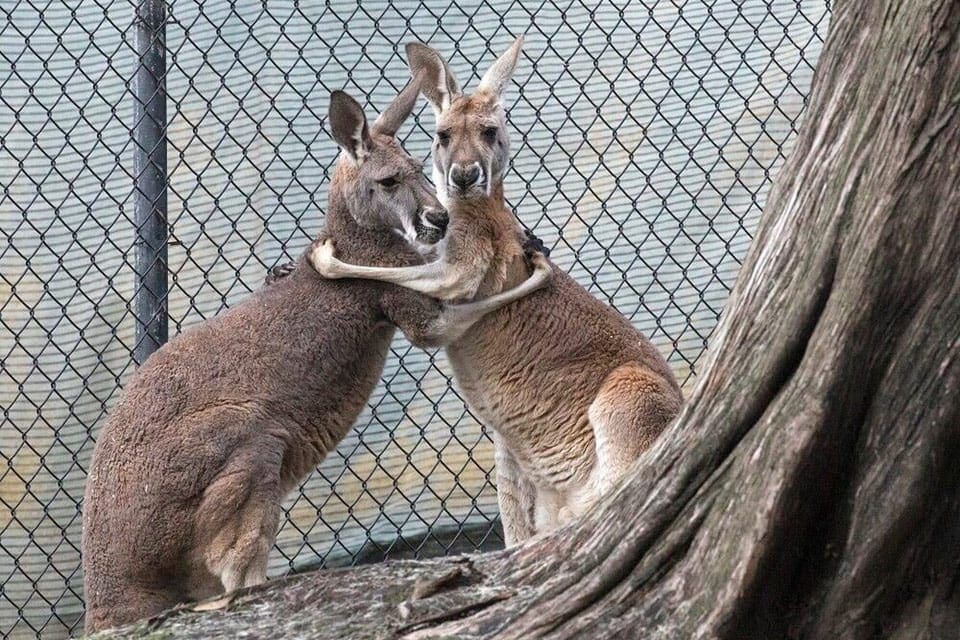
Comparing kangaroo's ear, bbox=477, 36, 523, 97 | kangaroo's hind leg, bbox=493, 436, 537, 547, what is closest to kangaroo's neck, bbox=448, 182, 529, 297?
kangaroo's ear, bbox=477, 36, 523, 97

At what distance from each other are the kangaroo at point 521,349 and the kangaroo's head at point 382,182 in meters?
0.13

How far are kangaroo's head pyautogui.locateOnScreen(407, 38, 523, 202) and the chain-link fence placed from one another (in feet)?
3.39

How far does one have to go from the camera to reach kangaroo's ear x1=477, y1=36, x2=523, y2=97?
22.7 feet

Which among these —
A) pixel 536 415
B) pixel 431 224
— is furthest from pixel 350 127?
pixel 536 415

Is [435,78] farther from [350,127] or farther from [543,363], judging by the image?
[543,363]

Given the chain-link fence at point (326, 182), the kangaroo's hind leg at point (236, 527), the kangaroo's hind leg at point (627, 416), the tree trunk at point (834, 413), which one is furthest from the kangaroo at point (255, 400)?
the tree trunk at point (834, 413)

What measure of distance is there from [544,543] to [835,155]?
143 cm

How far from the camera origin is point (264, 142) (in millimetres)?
8125

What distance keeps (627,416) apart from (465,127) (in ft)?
4.91

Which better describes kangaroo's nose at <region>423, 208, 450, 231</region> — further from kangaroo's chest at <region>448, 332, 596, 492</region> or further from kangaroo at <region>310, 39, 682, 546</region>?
kangaroo's chest at <region>448, 332, 596, 492</region>

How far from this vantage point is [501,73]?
6.97 metres

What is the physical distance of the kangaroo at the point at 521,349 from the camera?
6.30 metres

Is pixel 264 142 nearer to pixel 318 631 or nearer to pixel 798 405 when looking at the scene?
pixel 318 631

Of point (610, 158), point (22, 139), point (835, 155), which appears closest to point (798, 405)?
point (835, 155)
